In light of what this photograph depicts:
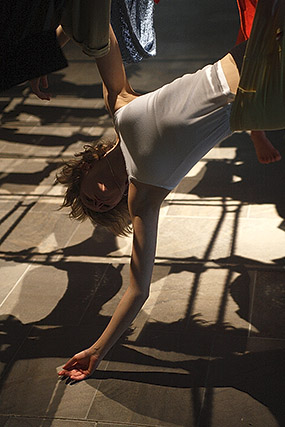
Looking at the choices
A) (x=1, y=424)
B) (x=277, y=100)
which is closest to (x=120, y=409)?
(x=1, y=424)

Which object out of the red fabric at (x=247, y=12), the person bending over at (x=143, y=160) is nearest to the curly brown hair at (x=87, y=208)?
the person bending over at (x=143, y=160)

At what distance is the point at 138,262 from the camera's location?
6.51ft

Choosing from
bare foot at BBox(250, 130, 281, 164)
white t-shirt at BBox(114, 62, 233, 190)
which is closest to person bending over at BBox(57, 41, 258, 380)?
white t-shirt at BBox(114, 62, 233, 190)

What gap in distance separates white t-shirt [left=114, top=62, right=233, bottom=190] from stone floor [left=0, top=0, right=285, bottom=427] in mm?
680

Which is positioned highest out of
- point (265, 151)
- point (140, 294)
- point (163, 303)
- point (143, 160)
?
point (143, 160)

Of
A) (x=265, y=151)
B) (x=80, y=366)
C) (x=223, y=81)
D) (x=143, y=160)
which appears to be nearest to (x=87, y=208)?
(x=143, y=160)

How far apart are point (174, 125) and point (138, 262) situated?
1.53ft

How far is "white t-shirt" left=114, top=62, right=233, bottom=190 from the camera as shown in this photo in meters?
1.62

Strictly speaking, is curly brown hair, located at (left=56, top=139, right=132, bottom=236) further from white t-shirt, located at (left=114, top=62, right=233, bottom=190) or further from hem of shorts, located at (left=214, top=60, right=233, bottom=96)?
hem of shorts, located at (left=214, top=60, right=233, bottom=96)

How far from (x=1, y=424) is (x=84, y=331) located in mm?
493

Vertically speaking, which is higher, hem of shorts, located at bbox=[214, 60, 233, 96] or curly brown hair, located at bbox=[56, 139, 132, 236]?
hem of shorts, located at bbox=[214, 60, 233, 96]

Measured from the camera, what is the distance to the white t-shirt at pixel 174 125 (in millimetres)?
1620

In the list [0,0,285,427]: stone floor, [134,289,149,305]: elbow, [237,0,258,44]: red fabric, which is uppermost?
[237,0,258,44]: red fabric

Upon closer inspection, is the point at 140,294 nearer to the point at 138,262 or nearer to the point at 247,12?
the point at 138,262
